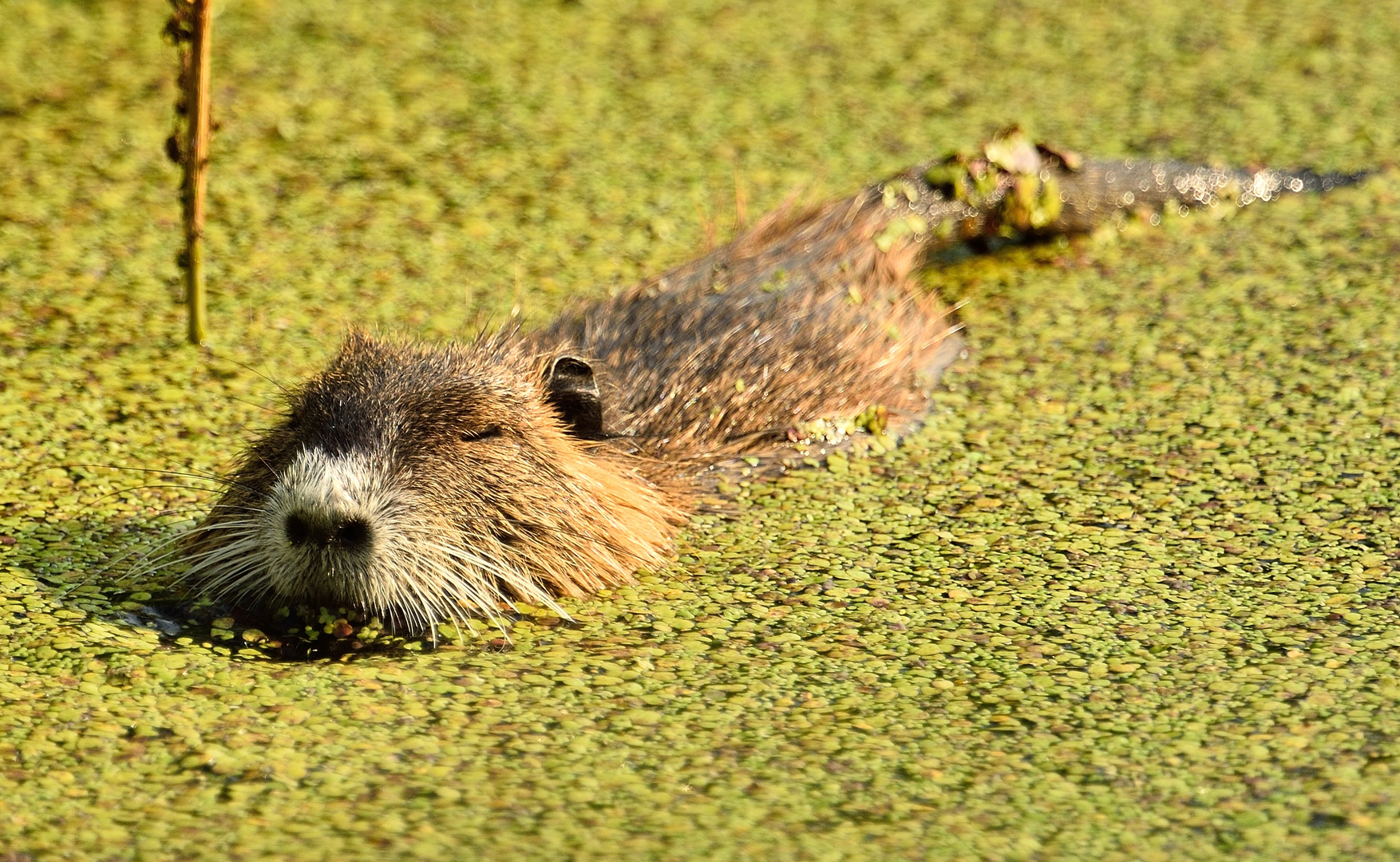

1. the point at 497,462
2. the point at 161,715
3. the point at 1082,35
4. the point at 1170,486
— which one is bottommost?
the point at 161,715

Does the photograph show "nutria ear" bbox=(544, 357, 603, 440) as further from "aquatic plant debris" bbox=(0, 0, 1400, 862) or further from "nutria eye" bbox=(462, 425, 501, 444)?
"aquatic plant debris" bbox=(0, 0, 1400, 862)

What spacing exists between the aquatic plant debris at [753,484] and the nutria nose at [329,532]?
278mm

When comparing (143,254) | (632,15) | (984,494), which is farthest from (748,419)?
(632,15)

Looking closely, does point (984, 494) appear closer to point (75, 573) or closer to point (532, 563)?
point (532, 563)

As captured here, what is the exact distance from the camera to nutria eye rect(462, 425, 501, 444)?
160 inches

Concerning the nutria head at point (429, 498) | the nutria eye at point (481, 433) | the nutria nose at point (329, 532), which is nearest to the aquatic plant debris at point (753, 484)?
the nutria head at point (429, 498)

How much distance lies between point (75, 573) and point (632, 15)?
198 inches

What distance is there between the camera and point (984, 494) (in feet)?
15.5

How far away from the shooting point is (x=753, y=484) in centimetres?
485

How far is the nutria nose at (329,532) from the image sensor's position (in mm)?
3721

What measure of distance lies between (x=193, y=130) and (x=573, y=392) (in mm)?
1814

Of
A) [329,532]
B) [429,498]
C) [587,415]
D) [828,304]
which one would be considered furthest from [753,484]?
[329,532]

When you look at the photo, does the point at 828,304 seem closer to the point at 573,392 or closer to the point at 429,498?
the point at 573,392

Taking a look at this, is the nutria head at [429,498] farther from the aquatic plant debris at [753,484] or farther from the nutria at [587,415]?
the aquatic plant debris at [753,484]
